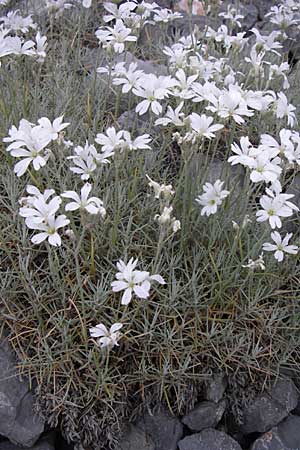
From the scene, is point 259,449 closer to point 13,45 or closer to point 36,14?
point 13,45

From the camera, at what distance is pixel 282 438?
246cm

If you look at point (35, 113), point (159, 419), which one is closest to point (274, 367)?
point (159, 419)

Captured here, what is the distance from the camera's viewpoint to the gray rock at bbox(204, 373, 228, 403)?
240cm

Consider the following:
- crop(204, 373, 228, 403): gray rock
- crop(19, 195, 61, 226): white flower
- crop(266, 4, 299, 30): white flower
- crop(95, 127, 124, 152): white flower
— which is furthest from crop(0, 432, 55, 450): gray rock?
crop(266, 4, 299, 30): white flower

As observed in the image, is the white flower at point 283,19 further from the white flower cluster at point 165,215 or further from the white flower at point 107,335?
the white flower at point 107,335

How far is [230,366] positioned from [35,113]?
1.45 metres

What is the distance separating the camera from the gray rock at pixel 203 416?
239 cm

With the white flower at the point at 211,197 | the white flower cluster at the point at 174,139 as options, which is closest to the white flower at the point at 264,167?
the white flower cluster at the point at 174,139

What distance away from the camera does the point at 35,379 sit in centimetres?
234

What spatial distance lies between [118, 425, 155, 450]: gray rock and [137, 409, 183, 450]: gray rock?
0.08 ft

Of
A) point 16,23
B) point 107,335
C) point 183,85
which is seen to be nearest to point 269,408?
point 107,335

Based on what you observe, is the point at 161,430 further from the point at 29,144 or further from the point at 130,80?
the point at 130,80

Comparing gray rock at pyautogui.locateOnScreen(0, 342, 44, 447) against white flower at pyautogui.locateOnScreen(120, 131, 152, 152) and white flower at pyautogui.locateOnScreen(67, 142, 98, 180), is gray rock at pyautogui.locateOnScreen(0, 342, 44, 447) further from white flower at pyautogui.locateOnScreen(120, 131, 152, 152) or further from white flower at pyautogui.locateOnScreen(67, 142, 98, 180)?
white flower at pyautogui.locateOnScreen(120, 131, 152, 152)

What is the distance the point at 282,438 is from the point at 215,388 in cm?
35
